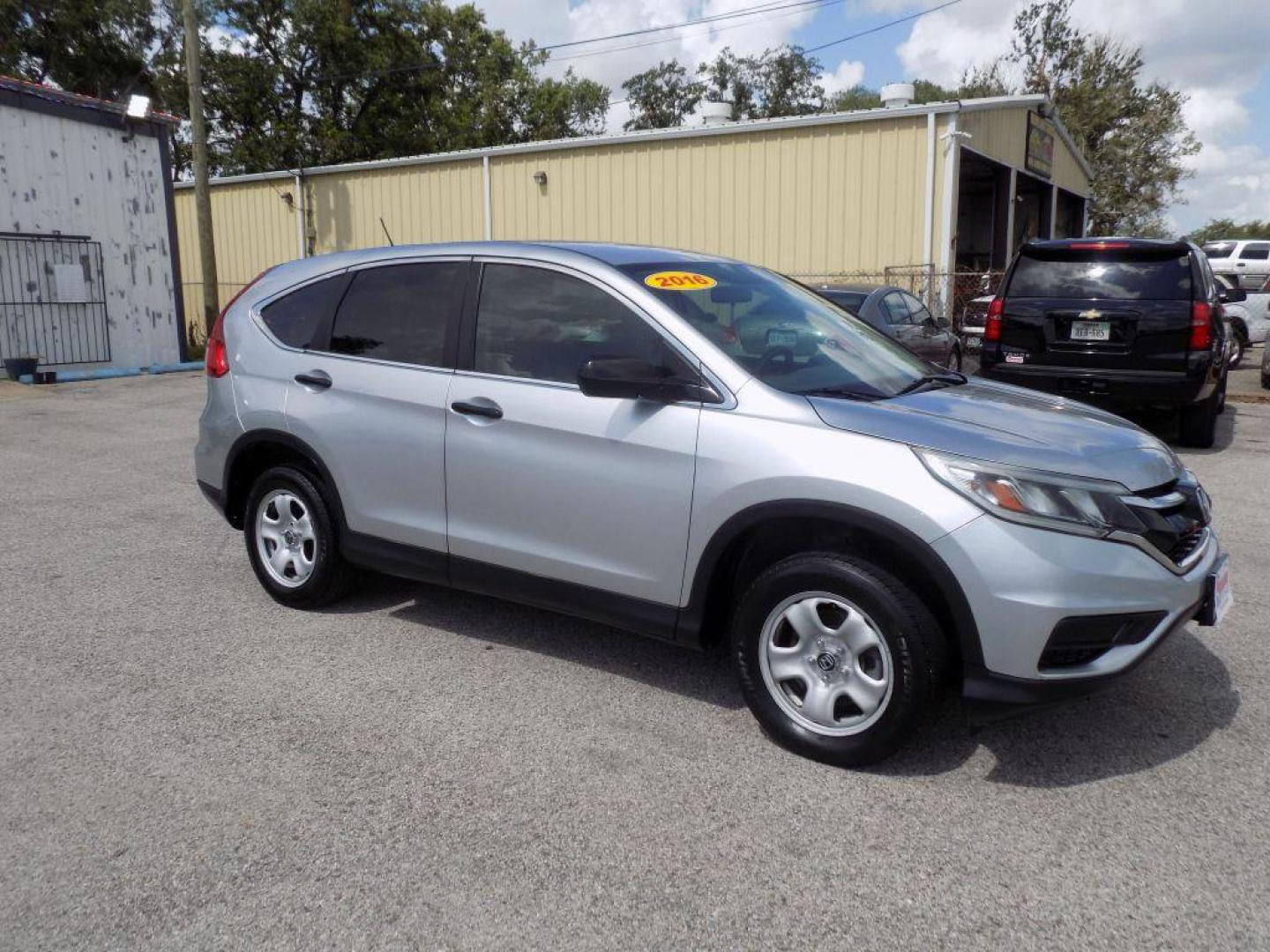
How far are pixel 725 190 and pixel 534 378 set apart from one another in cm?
1422

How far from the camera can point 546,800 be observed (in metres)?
3.16

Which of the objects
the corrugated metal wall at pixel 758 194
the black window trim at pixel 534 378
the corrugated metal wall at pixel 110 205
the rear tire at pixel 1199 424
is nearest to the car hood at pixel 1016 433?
the black window trim at pixel 534 378

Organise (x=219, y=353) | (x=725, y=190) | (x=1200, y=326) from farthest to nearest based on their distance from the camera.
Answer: (x=725, y=190) → (x=1200, y=326) → (x=219, y=353)

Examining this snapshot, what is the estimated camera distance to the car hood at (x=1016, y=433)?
3.19 meters

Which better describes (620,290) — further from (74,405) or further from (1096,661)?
(74,405)

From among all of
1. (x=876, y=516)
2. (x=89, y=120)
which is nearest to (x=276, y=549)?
(x=876, y=516)

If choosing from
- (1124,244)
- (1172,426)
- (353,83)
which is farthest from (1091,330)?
(353,83)

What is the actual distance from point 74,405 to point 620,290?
1132 centimetres

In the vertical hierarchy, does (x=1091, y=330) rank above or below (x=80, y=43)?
below

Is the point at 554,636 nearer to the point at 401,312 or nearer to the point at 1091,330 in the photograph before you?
the point at 401,312

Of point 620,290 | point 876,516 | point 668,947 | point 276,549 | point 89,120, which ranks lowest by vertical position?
point 668,947

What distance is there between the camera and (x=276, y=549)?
494 cm

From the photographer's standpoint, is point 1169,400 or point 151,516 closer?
point 151,516

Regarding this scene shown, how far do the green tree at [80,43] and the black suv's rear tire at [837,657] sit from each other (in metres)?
36.7
